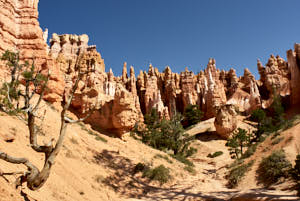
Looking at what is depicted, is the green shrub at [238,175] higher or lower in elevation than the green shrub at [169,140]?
lower

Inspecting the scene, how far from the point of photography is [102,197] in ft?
36.8

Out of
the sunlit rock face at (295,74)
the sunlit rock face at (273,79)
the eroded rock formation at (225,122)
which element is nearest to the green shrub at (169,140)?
the eroded rock formation at (225,122)

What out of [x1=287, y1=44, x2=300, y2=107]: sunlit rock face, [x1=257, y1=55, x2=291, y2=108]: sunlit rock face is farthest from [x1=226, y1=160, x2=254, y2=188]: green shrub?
[x1=257, y1=55, x2=291, y2=108]: sunlit rock face

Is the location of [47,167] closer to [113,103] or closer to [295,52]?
[113,103]

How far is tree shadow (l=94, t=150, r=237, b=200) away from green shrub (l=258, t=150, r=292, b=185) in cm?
263

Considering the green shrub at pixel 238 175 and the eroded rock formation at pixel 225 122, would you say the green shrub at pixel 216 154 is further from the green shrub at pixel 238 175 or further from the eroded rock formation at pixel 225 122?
the green shrub at pixel 238 175

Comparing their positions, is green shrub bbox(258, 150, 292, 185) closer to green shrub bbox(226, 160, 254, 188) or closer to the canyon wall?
green shrub bbox(226, 160, 254, 188)

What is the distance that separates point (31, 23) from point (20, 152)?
1811 cm

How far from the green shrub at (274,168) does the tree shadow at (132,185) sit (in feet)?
8.63

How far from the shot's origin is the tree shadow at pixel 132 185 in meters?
12.8

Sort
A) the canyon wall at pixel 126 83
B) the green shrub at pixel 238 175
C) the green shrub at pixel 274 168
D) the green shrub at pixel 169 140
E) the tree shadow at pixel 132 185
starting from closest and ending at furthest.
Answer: the green shrub at pixel 274 168, the tree shadow at pixel 132 185, the green shrub at pixel 238 175, the canyon wall at pixel 126 83, the green shrub at pixel 169 140

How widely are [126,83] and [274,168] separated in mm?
49066

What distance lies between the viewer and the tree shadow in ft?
42.1

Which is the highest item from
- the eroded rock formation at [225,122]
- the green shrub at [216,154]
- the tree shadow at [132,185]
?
the eroded rock formation at [225,122]
